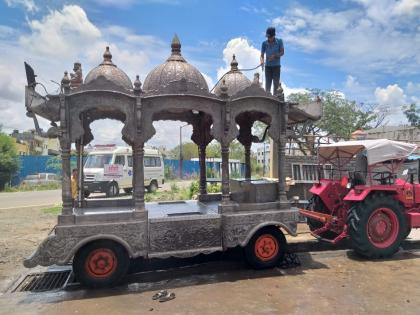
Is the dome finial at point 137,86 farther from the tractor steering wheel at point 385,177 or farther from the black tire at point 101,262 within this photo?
the tractor steering wheel at point 385,177

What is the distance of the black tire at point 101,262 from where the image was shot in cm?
555

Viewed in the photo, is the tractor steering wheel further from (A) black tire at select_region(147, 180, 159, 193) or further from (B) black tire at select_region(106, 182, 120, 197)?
(A) black tire at select_region(147, 180, 159, 193)

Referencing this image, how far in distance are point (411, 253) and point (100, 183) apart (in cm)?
1482

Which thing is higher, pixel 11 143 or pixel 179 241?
pixel 11 143

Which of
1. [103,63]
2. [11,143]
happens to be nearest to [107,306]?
[103,63]

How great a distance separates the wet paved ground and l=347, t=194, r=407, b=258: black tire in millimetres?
283

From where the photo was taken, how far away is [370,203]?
23.7 ft

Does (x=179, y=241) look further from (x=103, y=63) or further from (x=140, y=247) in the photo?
(x=103, y=63)

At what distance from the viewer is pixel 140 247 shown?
5750mm

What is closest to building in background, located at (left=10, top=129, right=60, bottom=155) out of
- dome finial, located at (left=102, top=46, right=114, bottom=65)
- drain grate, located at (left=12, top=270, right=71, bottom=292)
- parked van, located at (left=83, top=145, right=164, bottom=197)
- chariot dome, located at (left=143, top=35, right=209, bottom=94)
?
parked van, located at (left=83, top=145, right=164, bottom=197)

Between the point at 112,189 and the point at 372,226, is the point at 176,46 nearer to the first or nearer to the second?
the point at 372,226

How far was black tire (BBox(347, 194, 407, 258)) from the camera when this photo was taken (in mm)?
7094

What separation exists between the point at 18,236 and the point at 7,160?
746 inches

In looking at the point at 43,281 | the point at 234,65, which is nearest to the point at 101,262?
the point at 43,281
